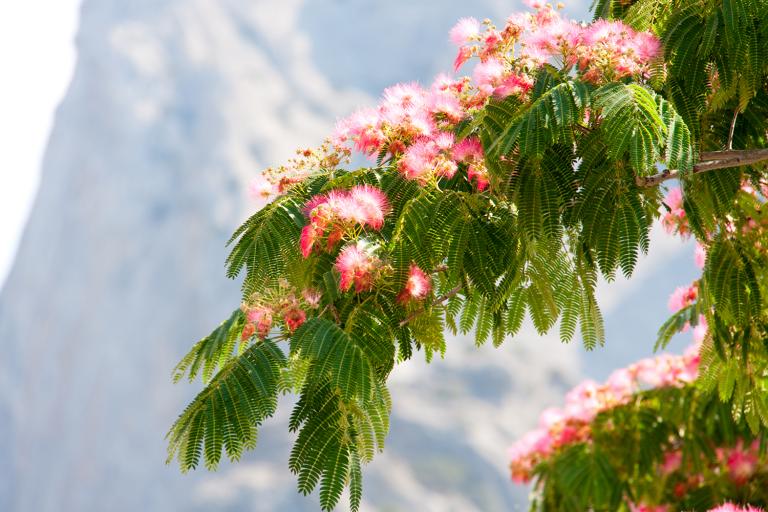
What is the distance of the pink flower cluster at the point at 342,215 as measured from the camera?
259cm

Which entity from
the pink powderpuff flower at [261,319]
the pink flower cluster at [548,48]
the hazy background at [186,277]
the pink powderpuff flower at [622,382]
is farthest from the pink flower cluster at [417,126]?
the hazy background at [186,277]

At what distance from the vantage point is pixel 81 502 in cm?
2428

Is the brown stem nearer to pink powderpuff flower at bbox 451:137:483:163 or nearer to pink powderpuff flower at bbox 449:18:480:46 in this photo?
pink powderpuff flower at bbox 451:137:483:163

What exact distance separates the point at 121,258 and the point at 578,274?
24.3 metres

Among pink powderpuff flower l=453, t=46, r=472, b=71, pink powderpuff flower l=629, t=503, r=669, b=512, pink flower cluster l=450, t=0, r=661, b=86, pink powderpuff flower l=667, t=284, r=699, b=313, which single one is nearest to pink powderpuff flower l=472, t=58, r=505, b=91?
pink flower cluster l=450, t=0, r=661, b=86

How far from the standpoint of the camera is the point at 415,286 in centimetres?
265

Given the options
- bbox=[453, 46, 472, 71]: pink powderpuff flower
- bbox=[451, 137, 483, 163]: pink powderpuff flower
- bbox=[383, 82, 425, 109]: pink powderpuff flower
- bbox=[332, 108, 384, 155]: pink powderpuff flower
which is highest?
bbox=[453, 46, 472, 71]: pink powderpuff flower

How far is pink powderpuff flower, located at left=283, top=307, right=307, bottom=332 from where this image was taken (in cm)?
254

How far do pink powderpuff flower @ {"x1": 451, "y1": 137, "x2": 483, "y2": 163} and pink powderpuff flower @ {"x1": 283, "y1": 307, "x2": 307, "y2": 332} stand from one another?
0.63 m

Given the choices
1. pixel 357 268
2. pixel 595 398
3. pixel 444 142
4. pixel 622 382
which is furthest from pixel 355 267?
pixel 622 382

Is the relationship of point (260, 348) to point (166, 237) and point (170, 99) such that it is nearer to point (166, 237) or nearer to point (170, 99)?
point (166, 237)

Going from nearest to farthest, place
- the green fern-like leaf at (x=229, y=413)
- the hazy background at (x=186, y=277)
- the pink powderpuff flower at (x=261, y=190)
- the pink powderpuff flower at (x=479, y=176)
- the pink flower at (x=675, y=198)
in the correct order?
the green fern-like leaf at (x=229, y=413), the pink powderpuff flower at (x=479, y=176), the pink powderpuff flower at (x=261, y=190), the pink flower at (x=675, y=198), the hazy background at (x=186, y=277)

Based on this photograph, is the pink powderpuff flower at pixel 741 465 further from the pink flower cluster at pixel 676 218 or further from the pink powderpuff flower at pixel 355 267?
the pink powderpuff flower at pixel 355 267

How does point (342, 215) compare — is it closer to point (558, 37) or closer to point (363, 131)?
point (363, 131)
